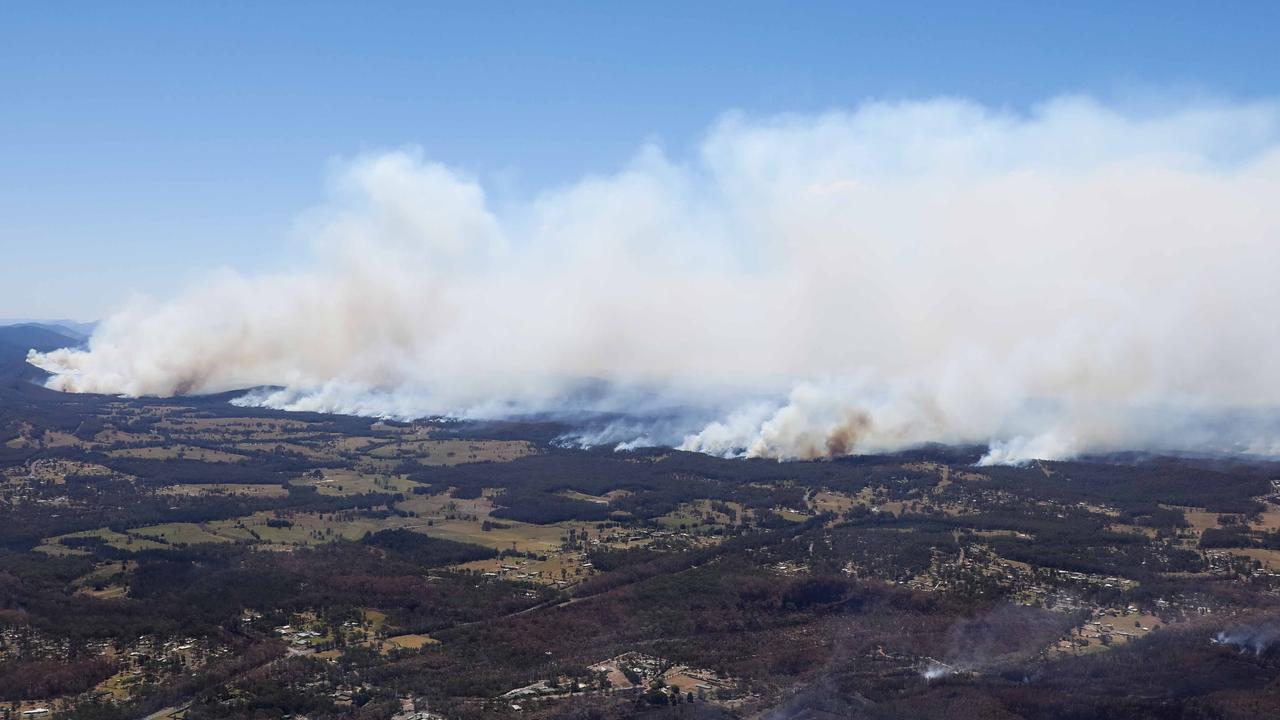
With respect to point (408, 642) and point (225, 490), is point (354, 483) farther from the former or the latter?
point (408, 642)

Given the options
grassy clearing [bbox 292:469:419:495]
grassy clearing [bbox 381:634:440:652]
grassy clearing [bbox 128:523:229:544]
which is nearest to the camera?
grassy clearing [bbox 381:634:440:652]

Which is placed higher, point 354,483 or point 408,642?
point 354,483

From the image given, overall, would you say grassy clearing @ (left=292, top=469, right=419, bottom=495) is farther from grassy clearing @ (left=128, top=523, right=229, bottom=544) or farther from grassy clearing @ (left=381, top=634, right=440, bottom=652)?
grassy clearing @ (left=381, top=634, right=440, bottom=652)

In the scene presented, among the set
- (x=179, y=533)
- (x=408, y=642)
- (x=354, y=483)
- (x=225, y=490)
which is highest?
(x=354, y=483)

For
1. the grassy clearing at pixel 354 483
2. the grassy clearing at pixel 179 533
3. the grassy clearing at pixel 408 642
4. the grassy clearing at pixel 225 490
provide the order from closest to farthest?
the grassy clearing at pixel 408 642, the grassy clearing at pixel 179 533, the grassy clearing at pixel 225 490, the grassy clearing at pixel 354 483

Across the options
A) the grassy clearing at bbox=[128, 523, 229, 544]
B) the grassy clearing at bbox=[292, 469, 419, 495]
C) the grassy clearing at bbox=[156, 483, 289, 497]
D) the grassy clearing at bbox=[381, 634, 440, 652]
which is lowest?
the grassy clearing at bbox=[381, 634, 440, 652]

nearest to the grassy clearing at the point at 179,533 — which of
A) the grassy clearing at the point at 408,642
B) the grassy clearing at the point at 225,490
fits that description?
the grassy clearing at the point at 225,490

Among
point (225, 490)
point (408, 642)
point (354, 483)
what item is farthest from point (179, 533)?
point (408, 642)

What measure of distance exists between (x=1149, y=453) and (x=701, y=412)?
177 feet

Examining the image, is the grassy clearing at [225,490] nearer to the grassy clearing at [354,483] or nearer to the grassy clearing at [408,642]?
the grassy clearing at [354,483]

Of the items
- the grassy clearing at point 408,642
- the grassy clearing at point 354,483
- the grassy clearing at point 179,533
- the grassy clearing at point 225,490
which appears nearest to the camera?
the grassy clearing at point 408,642

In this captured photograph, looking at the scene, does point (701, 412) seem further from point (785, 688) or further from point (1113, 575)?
point (785, 688)

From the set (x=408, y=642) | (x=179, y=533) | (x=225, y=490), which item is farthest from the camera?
(x=225, y=490)

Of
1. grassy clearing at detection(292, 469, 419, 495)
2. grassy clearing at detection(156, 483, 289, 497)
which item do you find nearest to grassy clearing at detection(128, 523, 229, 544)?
grassy clearing at detection(156, 483, 289, 497)
